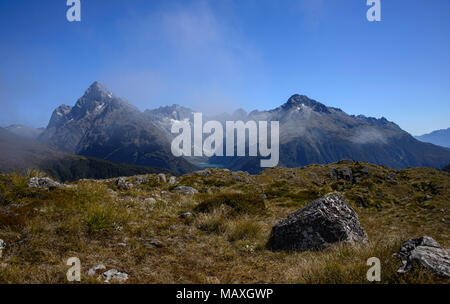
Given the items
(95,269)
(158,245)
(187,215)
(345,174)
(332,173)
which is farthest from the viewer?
(332,173)

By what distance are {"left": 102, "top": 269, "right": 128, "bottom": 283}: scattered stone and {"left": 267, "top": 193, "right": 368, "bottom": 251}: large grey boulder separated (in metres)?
5.00

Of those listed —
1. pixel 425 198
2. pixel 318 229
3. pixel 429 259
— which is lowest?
pixel 425 198

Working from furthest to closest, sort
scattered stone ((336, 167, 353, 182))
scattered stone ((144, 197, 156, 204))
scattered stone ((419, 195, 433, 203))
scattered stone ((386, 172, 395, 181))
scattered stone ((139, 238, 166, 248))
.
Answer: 1. scattered stone ((336, 167, 353, 182))
2. scattered stone ((386, 172, 395, 181))
3. scattered stone ((419, 195, 433, 203))
4. scattered stone ((144, 197, 156, 204))
5. scattered stone ((139, 238, 166, 248))

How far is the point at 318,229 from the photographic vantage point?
323 inches

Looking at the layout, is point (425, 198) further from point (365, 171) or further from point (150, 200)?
point (150, 200)

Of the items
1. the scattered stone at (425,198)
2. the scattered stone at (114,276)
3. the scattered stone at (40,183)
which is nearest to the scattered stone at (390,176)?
the scattered stone at (425,198)

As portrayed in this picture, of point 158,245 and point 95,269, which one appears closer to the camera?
point 95,269

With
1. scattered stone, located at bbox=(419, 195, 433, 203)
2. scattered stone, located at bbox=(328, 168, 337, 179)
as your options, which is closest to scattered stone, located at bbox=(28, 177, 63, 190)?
scattered stone, located at bbox=(419, 195, 433, 203)

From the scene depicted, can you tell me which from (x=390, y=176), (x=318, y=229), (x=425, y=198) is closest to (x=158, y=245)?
(x=318, y=229)

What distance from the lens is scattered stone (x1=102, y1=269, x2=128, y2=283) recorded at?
17.4 ft

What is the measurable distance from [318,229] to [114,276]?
6.61 meters

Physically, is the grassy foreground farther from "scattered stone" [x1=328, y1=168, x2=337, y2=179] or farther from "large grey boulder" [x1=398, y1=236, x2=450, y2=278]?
"scattered stone" [x1=328, y1=168, x2=337, y2=179]
